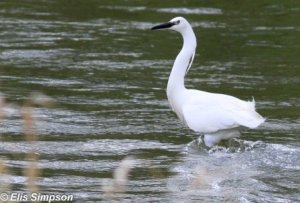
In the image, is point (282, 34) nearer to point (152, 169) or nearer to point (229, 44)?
point (229, 44)

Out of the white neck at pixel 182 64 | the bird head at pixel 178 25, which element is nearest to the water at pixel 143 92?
the white neck at pixel 182 64

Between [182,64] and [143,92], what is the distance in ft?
6.31

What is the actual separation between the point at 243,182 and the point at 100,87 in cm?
433

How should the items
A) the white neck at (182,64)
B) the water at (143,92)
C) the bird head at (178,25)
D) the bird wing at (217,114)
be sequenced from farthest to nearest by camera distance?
the bird head at (178,25) < the white neck at (182,64) < the bird wing at (217,114) < the water at (143,92)

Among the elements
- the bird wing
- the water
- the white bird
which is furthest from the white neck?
the water

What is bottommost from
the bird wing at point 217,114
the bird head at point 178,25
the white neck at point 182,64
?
the bird wing at point 217,114

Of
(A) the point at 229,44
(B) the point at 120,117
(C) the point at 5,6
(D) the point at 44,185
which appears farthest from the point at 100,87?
(C) the point at 5,6

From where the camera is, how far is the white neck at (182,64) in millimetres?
10531

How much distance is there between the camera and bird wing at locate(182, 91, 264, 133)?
991 cm

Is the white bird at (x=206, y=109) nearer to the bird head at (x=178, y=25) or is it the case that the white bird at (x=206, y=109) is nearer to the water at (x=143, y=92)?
the bird head at (x=178, y=25)

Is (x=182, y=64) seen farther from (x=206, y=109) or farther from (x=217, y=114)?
(x=217, y=114)

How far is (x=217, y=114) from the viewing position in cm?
1004

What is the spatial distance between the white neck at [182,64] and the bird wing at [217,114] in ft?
1.11

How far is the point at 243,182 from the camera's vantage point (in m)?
8.71
